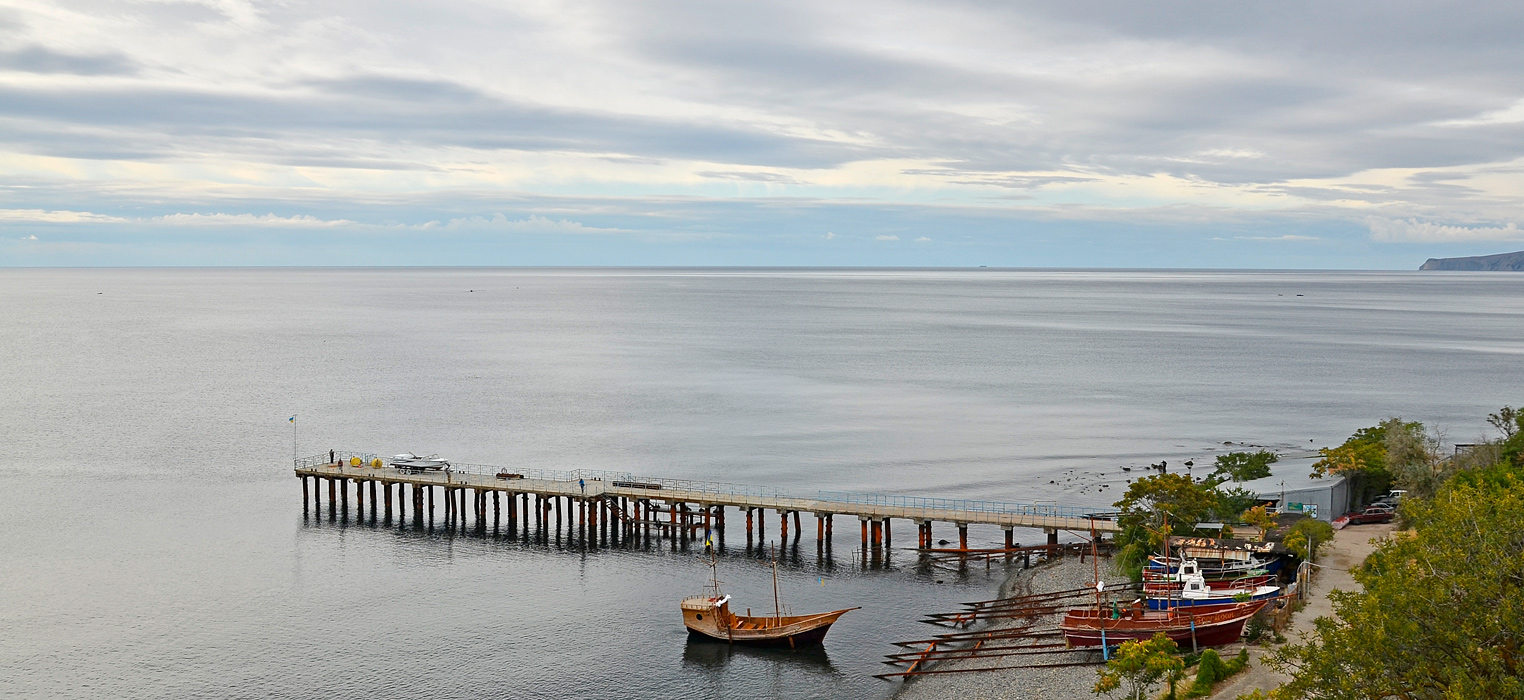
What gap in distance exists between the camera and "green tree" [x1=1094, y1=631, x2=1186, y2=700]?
37.7 metres

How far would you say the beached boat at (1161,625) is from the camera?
4616 cm

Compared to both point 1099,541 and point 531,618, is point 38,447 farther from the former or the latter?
point 1099,541

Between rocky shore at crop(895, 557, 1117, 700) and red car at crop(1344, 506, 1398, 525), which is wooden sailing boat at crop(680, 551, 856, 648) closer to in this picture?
rocky shore at crop(895, 557, 1117, 700)

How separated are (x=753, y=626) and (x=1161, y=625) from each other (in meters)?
18.1

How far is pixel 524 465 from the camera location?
91.4 meters

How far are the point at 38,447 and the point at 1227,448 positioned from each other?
339ft

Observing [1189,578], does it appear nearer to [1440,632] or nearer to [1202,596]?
[1202,596]

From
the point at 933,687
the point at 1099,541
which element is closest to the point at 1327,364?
the point at 1099,541

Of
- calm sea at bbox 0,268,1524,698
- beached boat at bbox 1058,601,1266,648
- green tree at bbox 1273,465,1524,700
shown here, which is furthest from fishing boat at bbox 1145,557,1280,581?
green tree at bbox 1273,465,1524,700

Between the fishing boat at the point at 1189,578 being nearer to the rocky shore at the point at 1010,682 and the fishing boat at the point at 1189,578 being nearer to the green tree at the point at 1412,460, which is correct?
the rocky shore at the point at 1010,682

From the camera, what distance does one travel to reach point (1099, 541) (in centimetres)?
6625

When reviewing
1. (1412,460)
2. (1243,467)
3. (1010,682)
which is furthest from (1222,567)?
(1412,460)

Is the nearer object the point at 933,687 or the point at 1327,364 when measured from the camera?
the point at 933,687

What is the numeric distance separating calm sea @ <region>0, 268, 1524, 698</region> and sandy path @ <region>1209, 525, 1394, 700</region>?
15.5m
